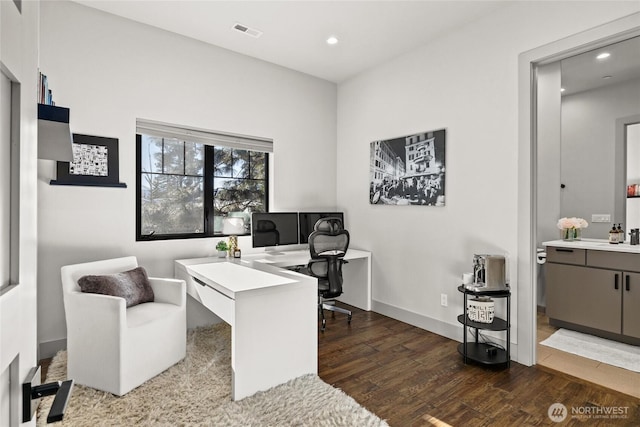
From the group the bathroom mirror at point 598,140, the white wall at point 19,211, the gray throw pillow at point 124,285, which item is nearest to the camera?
the white wall at point 19,211

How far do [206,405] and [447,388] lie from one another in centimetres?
155

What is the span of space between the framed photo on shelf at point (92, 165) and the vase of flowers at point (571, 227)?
4.24 metres

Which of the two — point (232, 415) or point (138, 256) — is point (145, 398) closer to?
point (232, 415)

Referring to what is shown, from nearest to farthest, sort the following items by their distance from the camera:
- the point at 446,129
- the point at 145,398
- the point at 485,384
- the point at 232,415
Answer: the point at 232,415 → the point at 145,398 → the point at 485,384 → the point at 446,129

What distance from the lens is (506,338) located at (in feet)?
9.11

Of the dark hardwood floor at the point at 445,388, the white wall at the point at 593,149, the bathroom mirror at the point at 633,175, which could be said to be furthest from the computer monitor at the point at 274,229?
the bathroom mirror at the point at 633,175

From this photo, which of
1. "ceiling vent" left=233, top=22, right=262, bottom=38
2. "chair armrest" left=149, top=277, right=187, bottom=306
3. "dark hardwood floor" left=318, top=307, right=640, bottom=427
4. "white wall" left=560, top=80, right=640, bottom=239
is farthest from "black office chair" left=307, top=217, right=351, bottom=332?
"white wall" left=560, top=80, right=640, bottom=239

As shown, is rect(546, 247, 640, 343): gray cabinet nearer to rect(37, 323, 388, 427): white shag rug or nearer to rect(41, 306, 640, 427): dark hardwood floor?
rect(41, 306, 640, 427): dark hardwood floor

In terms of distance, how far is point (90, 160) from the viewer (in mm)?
2891

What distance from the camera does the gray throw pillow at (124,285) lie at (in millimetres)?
2334

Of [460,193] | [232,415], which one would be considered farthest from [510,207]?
[232,415]

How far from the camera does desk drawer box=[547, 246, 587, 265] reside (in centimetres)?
331

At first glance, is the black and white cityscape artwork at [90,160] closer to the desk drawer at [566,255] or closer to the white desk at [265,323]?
the white desk at [265,323]

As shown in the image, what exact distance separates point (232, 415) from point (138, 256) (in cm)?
182
